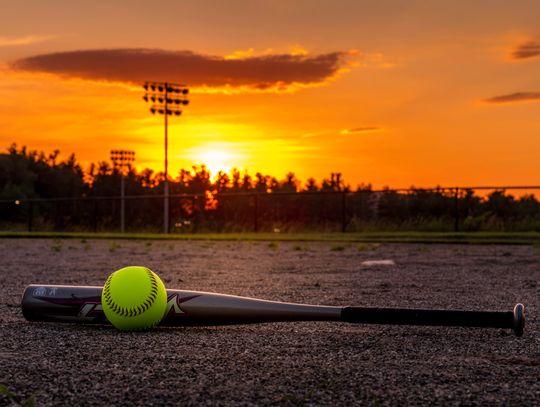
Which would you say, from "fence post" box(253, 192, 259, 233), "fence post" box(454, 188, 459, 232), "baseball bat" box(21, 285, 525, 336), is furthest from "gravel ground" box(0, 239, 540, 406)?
"fence post" box(253, 192, 259, 233)

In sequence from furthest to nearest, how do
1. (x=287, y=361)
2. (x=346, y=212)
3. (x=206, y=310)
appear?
1. (x=346, y=212)
2. (x=206, y=310)
3. (x=287, y=361)

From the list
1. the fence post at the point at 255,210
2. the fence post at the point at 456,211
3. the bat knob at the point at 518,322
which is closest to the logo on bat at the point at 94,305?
the bat knob at the point at 518,322

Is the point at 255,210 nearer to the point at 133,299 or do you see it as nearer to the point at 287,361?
the point at 133,299

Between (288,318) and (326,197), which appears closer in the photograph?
(288,318)

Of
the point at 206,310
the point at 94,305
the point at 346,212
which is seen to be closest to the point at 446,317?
the point at 206,310

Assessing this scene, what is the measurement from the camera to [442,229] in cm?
2505

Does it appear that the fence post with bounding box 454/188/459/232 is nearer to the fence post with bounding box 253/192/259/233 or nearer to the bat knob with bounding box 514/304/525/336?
the fence post with bounding box 253/192/259/233

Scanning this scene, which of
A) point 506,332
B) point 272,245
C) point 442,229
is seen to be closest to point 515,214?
point 442,229

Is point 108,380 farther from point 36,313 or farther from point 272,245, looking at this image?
point 272,245

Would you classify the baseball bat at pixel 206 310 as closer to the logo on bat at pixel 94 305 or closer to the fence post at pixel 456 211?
the logo on bat at pixel 94 305

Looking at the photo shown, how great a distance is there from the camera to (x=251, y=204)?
39.6 metres

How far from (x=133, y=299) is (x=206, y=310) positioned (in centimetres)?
48

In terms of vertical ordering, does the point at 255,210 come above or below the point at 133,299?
above

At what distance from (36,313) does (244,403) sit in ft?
8.12
